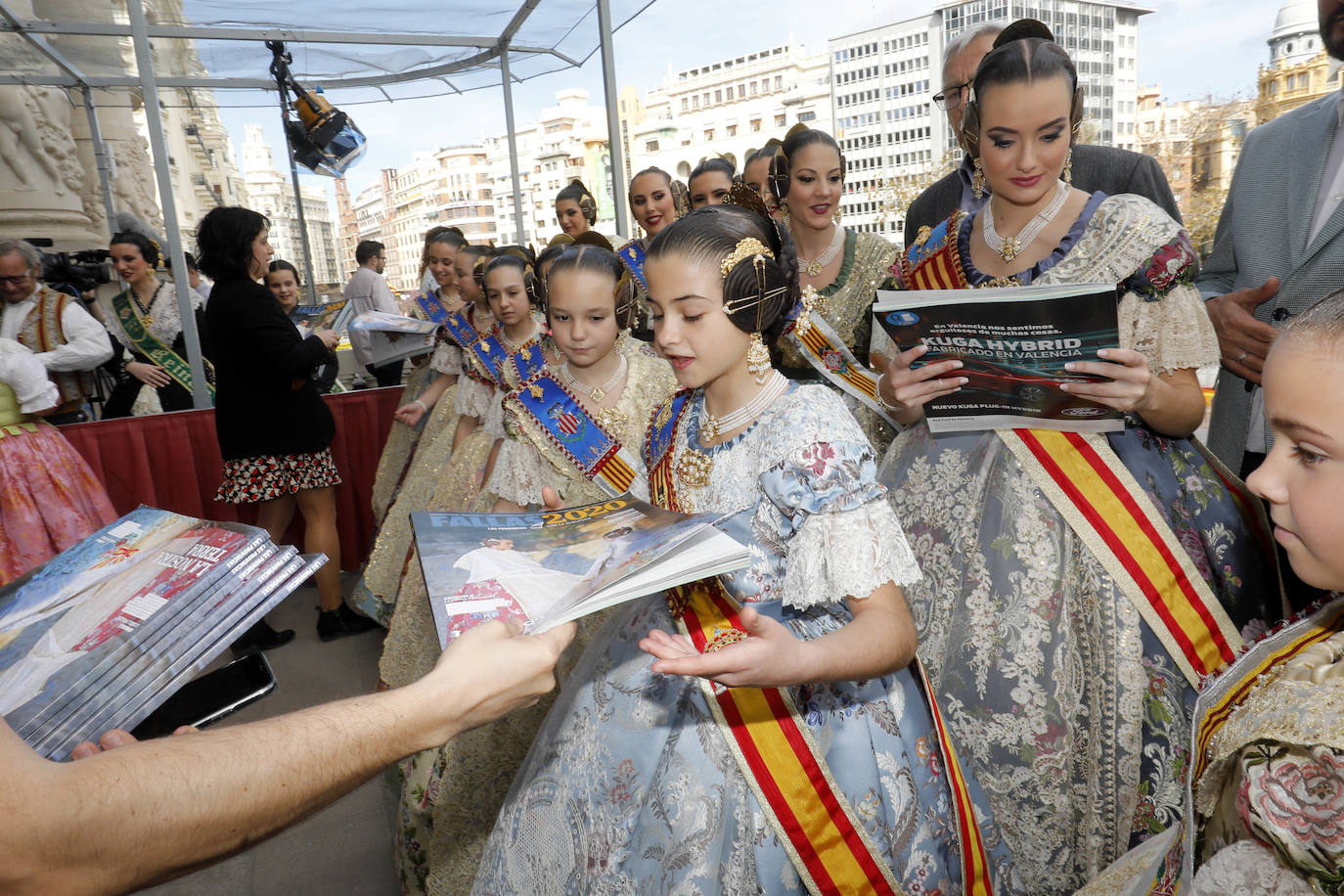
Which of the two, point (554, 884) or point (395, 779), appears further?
point (395, 779)

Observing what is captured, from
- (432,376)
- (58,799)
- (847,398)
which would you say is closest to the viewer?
(58,799)

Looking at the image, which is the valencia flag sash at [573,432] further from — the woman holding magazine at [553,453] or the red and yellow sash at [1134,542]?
the red and yellow sash at [1134,542]

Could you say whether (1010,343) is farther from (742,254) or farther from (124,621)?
(124,621)

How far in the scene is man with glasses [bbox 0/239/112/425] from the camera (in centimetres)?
297

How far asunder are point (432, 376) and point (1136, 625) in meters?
3.22

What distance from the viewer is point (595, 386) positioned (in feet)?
7.10

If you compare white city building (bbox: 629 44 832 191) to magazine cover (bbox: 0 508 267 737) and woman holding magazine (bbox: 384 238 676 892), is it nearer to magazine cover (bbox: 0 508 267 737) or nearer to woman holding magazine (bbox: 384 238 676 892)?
woman holding magazine (bbox: 384 238 676 892)

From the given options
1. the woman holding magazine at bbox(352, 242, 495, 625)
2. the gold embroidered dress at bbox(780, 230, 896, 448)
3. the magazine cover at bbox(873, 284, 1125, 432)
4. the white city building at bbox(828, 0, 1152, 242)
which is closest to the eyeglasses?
the gold embroidered dress at bbox(780, 230, 896, 448)

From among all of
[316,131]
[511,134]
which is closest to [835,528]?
[511,134]

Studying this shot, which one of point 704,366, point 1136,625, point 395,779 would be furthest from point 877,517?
point 395,779

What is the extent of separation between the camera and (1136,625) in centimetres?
134

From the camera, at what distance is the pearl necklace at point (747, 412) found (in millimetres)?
1250

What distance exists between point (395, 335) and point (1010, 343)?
11.5 feet

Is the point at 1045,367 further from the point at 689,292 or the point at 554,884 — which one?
the point at 554,884
